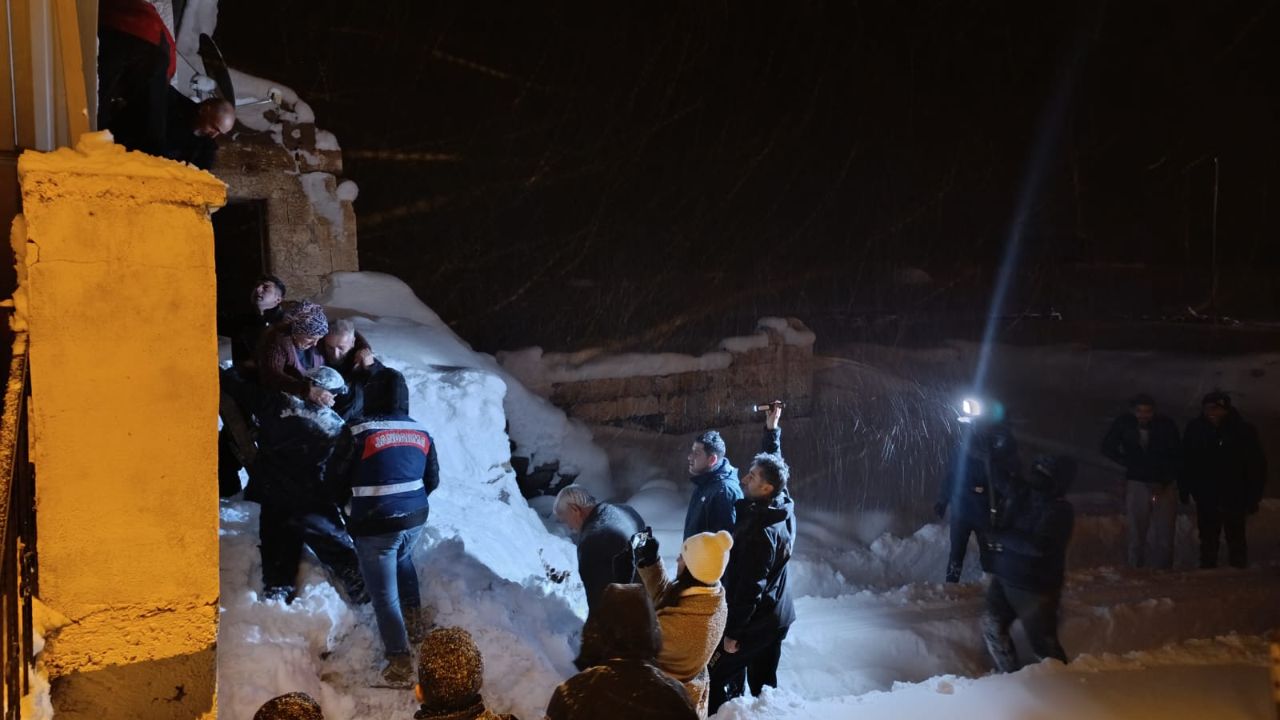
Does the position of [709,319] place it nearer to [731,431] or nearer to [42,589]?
[731,431]

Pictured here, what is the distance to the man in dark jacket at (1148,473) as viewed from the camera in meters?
7.39

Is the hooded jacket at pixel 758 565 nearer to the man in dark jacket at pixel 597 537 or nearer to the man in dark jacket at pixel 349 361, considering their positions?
the man in dark jacket at pixel 597 537

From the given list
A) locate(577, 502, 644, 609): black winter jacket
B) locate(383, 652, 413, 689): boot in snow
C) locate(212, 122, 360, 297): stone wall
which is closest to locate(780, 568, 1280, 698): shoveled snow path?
locate(577, 502, 644, 609): black winter jacket

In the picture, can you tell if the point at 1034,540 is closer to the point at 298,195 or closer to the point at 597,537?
the point at 597,537

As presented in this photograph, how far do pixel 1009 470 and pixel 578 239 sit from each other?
1450 centimetres

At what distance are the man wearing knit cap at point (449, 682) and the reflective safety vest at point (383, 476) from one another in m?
1.65

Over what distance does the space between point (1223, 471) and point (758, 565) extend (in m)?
5.64

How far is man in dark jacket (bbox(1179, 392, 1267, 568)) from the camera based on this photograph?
24.5ft

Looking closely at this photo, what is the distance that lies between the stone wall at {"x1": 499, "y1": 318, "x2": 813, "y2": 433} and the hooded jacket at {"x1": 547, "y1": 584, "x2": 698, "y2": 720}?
770cm

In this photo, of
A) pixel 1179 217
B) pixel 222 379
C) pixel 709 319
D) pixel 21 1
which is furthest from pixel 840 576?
pixel 1179 217

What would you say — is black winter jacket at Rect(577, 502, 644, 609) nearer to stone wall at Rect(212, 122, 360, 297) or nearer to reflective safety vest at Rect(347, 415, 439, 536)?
reflective safety vest at Rect(347, 415, 439, 536)

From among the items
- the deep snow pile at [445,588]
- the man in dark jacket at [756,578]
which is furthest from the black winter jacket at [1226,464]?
the deep snow pile at [445,588]

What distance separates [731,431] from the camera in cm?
1166

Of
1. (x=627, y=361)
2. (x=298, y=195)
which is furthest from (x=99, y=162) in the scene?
(x=627, y=361)
